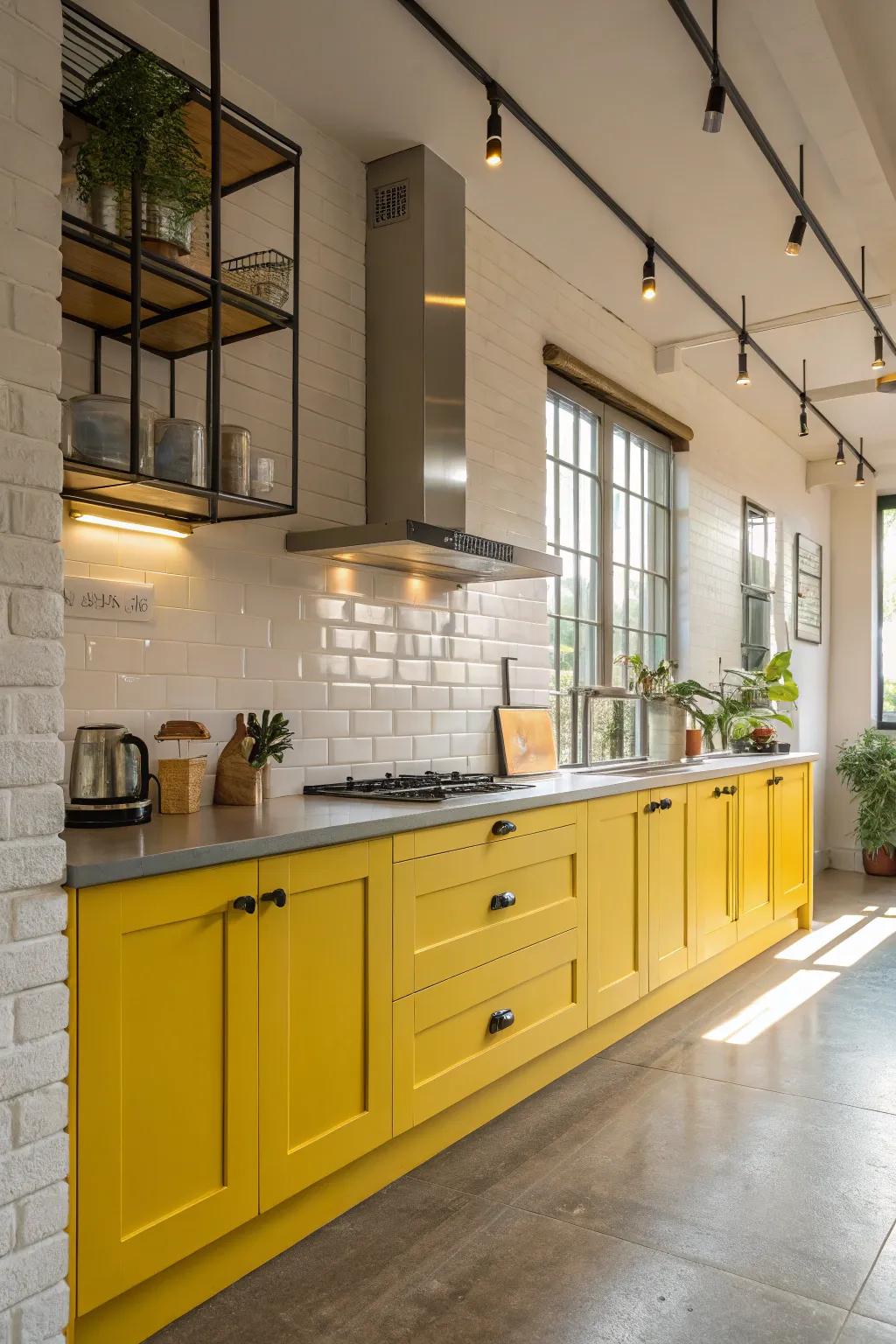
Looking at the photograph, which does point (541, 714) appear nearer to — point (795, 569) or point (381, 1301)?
point (381, 1301)

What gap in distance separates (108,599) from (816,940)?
4.20m

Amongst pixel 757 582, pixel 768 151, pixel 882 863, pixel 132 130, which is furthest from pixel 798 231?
pixel 882 863

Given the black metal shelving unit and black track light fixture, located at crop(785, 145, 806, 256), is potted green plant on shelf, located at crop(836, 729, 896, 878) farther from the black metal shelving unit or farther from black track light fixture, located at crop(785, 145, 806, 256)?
the black metal shelving unit

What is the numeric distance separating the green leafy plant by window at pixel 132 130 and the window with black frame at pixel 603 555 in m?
2.50

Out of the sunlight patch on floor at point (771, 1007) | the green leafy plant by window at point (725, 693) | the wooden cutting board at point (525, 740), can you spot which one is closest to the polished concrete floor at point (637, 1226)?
the sunlight patch on floor at point (771, 1007)

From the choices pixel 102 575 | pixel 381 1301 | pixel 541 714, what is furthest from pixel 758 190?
pixel 381 1301

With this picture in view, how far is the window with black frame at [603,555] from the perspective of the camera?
178 inches

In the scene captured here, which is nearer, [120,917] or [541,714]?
[120,917]

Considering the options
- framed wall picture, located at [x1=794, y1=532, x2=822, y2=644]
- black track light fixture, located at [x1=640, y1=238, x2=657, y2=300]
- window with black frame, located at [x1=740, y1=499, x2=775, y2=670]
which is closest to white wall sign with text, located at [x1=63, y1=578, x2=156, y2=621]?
black track light fixture, located at [x1=640, y1=238, x2=657, y2=300]

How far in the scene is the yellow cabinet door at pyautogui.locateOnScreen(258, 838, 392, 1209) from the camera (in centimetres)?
204

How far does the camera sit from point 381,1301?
200cm

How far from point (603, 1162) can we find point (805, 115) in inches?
119

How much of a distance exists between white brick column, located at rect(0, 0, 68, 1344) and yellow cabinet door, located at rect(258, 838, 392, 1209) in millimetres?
461

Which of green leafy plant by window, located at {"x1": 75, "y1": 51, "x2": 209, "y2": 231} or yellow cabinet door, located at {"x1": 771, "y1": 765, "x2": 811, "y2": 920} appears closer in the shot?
green leafy plant by window, located at {"x1": 75, "y1": 51, "x2": 209, "y2": 231}
